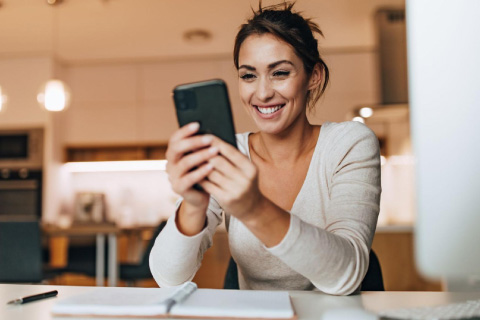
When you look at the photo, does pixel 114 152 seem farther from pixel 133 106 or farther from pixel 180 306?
pixel 180 306

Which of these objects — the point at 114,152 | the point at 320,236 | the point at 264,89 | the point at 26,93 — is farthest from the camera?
the point at 114,152

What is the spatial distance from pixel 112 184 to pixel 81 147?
1.65ft

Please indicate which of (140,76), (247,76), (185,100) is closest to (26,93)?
(140,76)

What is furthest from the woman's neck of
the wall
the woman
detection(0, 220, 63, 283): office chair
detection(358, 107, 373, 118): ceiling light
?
the wall

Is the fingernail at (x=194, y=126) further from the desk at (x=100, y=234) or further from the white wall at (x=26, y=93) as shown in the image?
the white wall at (x=26, y=93)

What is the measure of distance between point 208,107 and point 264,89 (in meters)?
0.44

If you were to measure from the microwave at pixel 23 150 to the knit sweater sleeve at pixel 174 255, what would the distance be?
3.94m

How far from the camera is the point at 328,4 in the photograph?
3527 mm

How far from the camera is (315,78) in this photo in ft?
4.00

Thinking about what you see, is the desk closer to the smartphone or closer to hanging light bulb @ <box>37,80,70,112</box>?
hanging light bulb @ <box>37,80,70,112</box>

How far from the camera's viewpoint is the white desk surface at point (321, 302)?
2.13 feet

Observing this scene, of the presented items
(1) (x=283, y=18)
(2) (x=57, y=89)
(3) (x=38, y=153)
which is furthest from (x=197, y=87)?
(3) (x=38, y=153)

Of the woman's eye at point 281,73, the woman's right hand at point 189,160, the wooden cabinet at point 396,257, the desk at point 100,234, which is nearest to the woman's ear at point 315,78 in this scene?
the woman's eye at point 281,73

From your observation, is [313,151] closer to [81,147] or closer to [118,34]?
[118,34]
